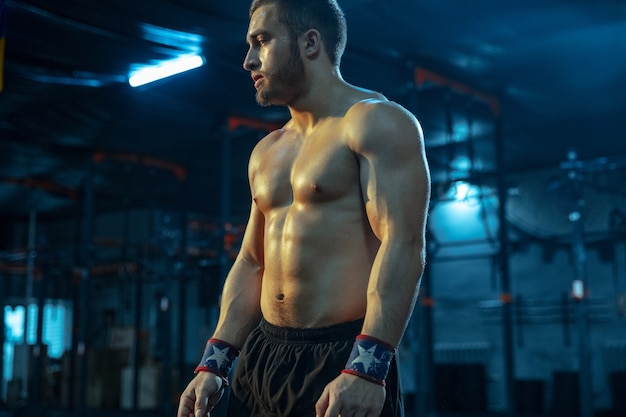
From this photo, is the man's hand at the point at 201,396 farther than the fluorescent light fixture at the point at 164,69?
No

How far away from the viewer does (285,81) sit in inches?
70.2

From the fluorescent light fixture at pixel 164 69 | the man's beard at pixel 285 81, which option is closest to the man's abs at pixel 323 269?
the man's beard at pixel 285 81

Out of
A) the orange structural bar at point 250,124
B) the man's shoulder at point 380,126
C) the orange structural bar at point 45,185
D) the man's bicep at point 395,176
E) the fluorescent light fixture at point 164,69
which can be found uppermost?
the fluorescent light fixture at point 164,69

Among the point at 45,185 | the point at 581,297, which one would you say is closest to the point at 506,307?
the point at 581,297

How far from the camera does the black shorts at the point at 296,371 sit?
1.69 m

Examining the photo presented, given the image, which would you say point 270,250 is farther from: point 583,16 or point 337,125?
point 583,16

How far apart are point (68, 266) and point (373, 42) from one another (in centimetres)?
655

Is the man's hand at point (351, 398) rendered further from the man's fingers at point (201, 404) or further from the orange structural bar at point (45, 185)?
the orange structural bar at point (45, 185)

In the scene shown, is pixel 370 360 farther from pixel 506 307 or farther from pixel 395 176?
pixel 506 307

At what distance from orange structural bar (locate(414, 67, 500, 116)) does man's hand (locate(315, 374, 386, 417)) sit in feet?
16.1

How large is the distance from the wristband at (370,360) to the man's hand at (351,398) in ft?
0.04

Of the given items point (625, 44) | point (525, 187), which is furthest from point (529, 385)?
point (625, 44)

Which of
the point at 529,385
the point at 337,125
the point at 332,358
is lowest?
the point at 529,385

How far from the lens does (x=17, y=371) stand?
983cm
